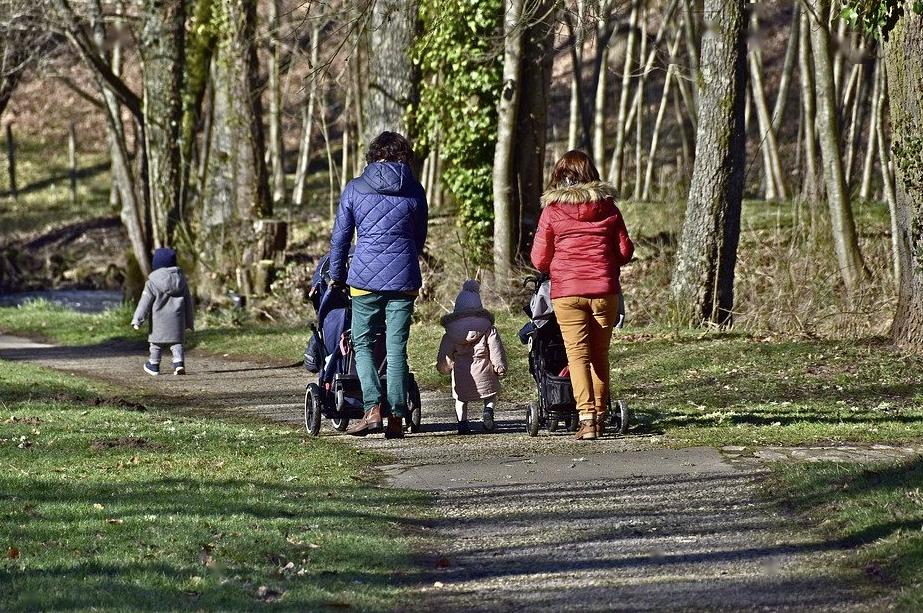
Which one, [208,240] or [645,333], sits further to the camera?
[208,240]

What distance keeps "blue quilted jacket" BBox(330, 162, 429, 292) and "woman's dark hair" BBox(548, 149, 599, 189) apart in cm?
101

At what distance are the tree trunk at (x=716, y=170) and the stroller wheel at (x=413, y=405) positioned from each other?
683cm

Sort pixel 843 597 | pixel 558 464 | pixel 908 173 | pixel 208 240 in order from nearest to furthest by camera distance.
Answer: pixel 843 597
pixel 558 464
pixel 908 173
pixel 208 240

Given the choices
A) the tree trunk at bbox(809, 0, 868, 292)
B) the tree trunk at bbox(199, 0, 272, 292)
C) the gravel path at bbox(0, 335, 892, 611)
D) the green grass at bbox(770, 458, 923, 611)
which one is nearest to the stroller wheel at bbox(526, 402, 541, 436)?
the gravel path at bbox(0, 335, 892, 611)

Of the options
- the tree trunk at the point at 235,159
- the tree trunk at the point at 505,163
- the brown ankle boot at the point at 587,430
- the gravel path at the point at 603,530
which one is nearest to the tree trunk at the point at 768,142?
the tree trunk at the point at 505,163

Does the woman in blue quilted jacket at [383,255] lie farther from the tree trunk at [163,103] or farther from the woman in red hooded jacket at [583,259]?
the tree trunk at [163,103]

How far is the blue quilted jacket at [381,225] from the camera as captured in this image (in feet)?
34.1

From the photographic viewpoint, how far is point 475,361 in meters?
11.0

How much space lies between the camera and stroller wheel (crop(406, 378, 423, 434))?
428 inches

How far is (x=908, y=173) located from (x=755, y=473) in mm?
6560

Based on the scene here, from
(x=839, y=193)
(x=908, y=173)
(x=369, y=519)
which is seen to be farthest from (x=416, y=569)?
(x=839, y=193)

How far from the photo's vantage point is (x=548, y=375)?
10641 mm

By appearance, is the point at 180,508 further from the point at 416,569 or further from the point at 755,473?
the point at 755,473

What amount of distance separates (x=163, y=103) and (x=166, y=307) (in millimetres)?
9769
